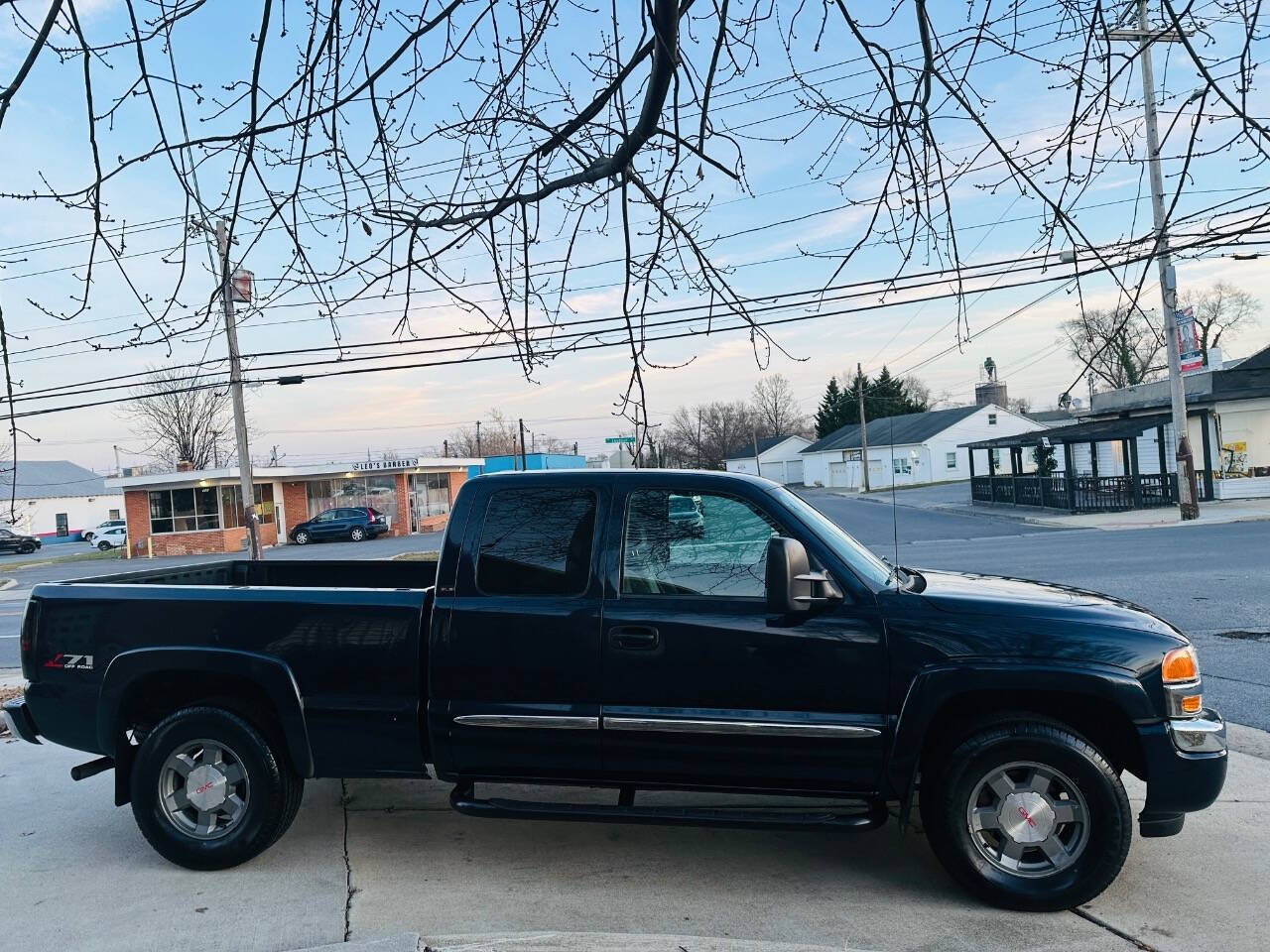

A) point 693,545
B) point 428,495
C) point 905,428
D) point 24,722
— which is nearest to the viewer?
point 693,545

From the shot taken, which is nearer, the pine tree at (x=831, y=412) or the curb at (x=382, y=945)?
the curb at (x=382, y=945)

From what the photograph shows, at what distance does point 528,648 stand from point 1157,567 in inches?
575

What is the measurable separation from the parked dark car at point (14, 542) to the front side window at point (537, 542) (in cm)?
6519

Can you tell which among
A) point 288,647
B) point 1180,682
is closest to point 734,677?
point 1180,682

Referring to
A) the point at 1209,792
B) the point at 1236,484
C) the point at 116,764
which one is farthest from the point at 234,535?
the point at 1209,792

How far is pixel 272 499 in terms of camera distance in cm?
4875

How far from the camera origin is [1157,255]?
3.40 metres

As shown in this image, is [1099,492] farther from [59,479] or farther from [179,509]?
[59,479]

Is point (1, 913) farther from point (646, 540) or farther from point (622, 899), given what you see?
point (646, 540)

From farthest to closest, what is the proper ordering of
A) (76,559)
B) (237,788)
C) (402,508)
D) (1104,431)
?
(402,508) → (76,559) → (1104,431) → (237,788)

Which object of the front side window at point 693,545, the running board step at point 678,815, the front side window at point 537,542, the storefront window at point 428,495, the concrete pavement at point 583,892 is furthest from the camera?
the storefront window at point 428,495

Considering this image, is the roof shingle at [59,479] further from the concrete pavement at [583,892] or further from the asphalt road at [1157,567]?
the concrete pavement at [583,892]

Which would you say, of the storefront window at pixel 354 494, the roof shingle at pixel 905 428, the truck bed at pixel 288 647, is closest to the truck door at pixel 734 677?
the truck bed at pixel 288 647

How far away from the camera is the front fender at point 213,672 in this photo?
15.4ft
